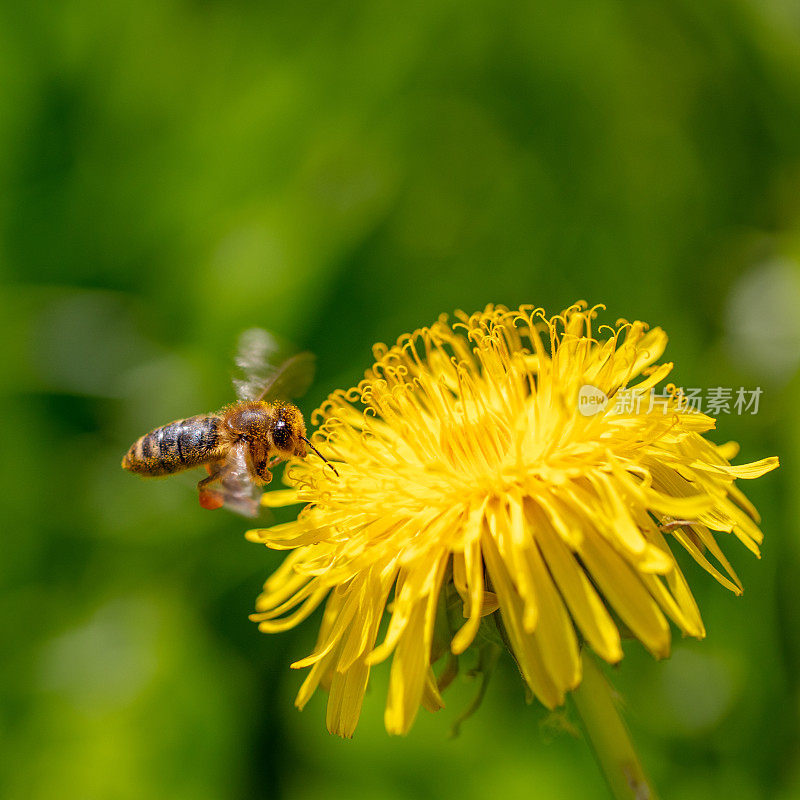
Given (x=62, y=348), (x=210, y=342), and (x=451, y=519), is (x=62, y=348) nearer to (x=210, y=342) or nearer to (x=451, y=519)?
(x=210, y=342)

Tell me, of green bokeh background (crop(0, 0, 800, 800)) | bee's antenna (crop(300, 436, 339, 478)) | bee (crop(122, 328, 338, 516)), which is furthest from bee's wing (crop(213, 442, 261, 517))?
green bokeh background (crop(0, 0, 800, 800))

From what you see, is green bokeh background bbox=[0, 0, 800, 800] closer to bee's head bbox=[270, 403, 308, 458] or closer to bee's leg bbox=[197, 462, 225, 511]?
bee's leg bbox=[197, 462, 225, 511]

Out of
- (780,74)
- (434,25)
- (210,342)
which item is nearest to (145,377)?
(210,342)

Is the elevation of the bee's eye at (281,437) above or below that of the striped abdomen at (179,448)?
below

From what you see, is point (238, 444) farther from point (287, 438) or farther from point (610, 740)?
point (610, 740)

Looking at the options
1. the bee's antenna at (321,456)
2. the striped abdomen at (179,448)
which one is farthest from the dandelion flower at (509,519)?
the striped abdomen at (179,448)

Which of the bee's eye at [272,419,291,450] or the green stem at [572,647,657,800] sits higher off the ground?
the bee's eye at [272,419,291,450]

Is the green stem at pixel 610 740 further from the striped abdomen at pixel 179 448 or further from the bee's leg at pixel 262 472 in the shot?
the striped abdomen at pixel 179 448
